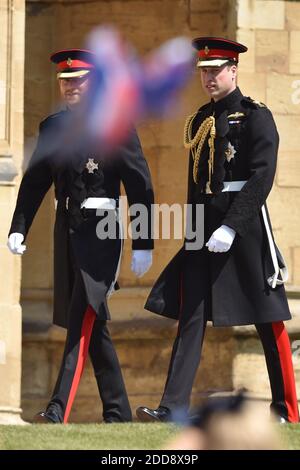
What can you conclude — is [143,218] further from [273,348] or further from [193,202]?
[273,348]

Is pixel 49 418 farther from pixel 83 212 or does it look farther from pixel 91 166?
pixel 91 166

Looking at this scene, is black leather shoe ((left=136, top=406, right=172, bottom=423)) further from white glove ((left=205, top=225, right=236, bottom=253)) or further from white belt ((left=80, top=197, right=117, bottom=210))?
white belt ((left=80, top=197, right=117, bottom=210))

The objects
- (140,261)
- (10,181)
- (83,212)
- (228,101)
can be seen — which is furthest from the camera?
(10,181)

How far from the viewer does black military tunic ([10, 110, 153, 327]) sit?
7.12 meters

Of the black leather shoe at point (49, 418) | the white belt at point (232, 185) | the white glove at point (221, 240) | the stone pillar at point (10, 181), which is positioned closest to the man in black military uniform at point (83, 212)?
the black leather shoe at point (49, 418)

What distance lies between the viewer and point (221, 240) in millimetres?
6598

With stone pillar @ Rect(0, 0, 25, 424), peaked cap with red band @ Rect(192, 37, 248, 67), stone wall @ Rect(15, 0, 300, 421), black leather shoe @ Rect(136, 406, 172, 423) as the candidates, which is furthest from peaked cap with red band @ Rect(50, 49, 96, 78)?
stone wall @ Rect(15, 0, 300, 421)

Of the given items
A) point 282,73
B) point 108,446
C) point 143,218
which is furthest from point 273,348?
point 282,73

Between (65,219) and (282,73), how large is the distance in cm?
254

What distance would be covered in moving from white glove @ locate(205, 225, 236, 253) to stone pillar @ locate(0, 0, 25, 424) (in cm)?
212

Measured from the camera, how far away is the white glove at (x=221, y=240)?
21.6 feet

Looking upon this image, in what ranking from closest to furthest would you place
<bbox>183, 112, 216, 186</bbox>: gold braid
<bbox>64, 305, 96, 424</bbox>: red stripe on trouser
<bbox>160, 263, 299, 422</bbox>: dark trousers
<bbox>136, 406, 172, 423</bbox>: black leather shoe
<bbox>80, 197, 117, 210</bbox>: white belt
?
<bbox>136, 406, 172, 423</bbox>: black leather shoe < <bbox>160, 263, 299, 422</bbox>: dark trousers < <bbox>183, 112, 216, 186</bbox>: gold braid < <bbox>64, 305, 96, 424</bbox>: red stripe on trouser < <bbox>80, 197, 117, 210</bbox>: white belt

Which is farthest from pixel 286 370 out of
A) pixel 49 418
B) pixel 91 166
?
pixel 91 166

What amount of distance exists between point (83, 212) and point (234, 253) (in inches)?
30.8
